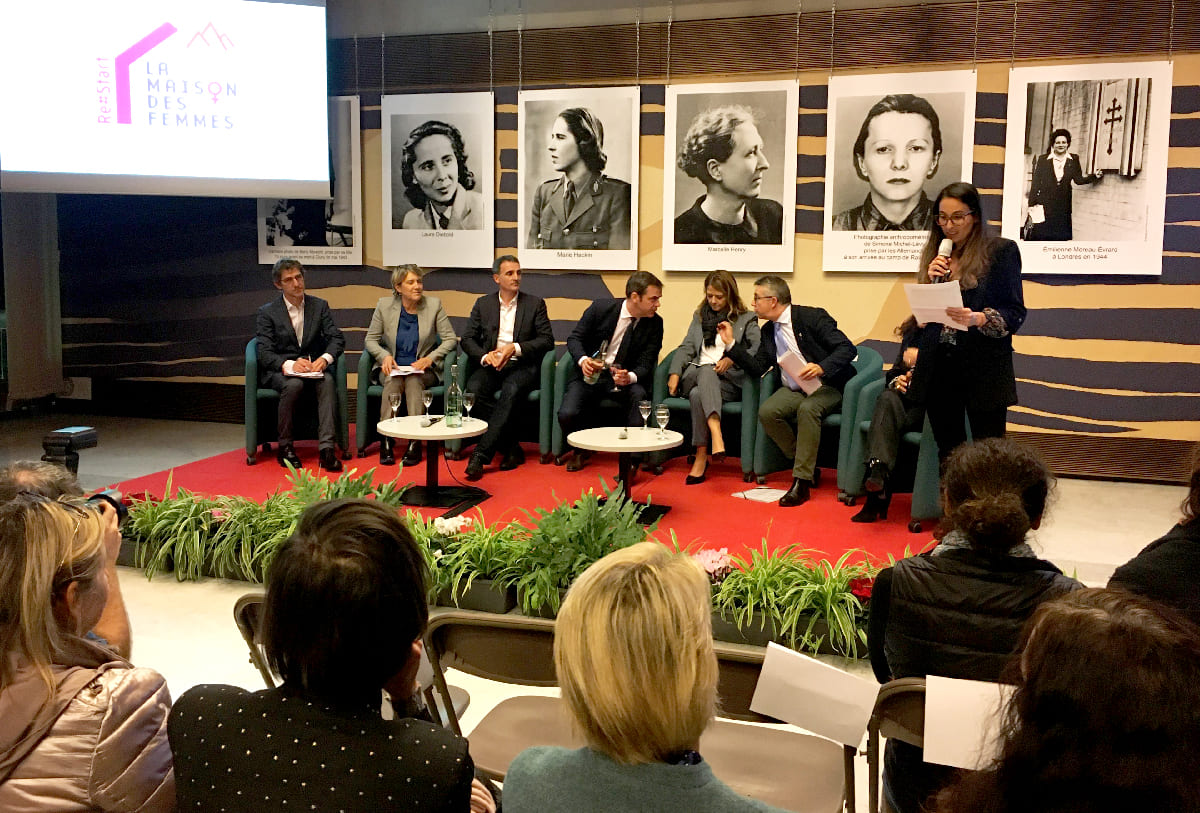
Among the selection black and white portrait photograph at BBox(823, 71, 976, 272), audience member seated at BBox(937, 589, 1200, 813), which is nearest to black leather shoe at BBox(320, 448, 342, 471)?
black and white portrait photograph at BBox(823, 71, 976, 272)

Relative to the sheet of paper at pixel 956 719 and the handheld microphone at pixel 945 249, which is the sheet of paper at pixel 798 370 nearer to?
the handheld microphone at pixel 945 249

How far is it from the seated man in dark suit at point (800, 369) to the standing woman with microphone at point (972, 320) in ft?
4.46

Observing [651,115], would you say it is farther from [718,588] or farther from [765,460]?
[718,588]

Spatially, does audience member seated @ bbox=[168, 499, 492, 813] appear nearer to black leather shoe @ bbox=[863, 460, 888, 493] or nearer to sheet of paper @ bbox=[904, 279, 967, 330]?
sheet of paper @ bbox=[904, 279, 967, 330]

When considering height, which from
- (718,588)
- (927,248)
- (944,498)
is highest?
(927,248)

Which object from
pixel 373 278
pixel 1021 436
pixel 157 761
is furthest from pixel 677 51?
pixel 157 761

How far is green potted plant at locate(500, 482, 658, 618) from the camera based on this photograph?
3699 millimetres

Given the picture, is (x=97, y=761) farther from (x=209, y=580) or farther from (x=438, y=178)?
(x=438, y=178)

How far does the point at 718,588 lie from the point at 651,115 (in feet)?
14.0

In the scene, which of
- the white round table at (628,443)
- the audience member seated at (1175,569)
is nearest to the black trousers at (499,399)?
the white round table at (628,443)

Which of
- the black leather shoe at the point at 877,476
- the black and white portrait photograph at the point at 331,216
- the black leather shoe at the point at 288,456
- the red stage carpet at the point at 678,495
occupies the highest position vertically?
the black and white portrait photograph at the point at 331,216

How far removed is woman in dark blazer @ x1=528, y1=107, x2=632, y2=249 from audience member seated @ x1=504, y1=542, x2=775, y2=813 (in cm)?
615

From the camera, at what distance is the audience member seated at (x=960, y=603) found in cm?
180

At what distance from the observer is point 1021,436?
21.5 ft
